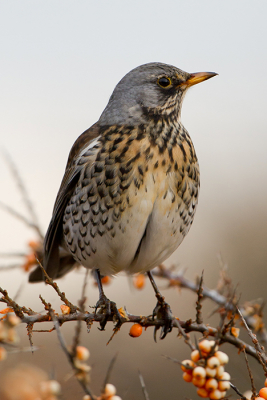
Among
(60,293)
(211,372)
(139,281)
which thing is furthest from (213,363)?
(139,281)

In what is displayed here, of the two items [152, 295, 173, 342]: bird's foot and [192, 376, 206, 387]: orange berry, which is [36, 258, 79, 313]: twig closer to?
[192, 376, 206, 387]: orange berry

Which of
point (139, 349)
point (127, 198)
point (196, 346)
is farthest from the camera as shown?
point (139, 349)

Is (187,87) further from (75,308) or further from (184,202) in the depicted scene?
(75,308)

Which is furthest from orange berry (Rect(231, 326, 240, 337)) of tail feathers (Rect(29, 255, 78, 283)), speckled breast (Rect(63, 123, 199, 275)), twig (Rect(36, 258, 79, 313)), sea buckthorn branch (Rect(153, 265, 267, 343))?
tail feathers (Rect(29, 255, 78, 283))

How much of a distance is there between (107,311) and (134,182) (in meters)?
0.83

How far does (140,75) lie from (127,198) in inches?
41.6

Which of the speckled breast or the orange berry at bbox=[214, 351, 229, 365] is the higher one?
the speckled breast

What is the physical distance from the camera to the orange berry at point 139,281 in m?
3.74

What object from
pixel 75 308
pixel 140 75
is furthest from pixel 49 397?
pixel 140 75

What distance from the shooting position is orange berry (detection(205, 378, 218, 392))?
1.77 meters

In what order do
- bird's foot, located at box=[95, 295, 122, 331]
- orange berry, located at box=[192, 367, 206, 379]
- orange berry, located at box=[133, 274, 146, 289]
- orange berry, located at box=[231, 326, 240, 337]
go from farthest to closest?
orange berry, located at box=[133, 274, 146, 289] → bird's foot, located at box=[95, 295, 122, 331] → orange berry, located at box=[231, 326, 240, 337] → orange berry, located at box=[192, 367, 206, 379]

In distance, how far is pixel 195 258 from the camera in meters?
8.45

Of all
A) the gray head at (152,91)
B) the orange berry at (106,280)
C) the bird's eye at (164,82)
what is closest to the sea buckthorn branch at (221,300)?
the orange berry at (106,280)

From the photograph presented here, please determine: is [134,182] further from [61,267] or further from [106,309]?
[61,267]
